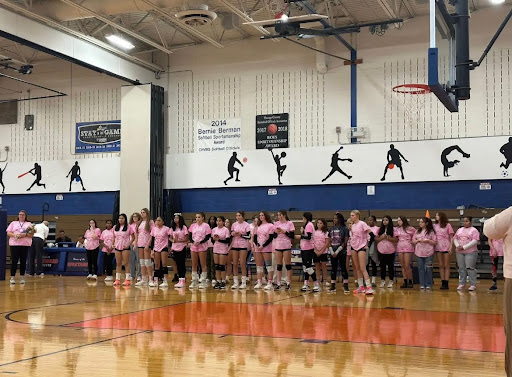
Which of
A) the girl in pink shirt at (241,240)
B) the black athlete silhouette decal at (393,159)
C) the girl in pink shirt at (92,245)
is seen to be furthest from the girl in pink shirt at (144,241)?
the black athlete silhouette decal at (393,159)

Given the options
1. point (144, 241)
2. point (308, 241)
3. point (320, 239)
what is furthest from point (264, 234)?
point (144, 241)

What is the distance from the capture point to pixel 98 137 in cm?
2355

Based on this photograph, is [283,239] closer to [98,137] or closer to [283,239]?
[283,239]

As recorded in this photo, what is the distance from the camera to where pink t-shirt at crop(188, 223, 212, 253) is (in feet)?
47.9

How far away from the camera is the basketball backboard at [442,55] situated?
8461 millimetres

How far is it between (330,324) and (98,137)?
1711 centimetres


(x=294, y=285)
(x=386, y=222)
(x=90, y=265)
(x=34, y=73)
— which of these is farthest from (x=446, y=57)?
(x=34, y=73)

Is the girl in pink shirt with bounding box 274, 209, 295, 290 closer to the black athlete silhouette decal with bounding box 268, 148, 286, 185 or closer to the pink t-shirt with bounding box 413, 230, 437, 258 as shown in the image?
the pink t-shirt with bounding box 413, 230, 437, 258

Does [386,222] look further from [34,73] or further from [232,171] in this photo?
[34,73]

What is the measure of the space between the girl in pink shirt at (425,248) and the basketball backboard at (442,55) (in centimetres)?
549

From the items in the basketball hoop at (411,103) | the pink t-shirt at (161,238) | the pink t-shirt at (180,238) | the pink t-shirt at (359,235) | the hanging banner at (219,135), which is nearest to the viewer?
the pink t-shirt at (359,235)

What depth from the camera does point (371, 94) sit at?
65.1 ft

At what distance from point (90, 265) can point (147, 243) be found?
3927mm

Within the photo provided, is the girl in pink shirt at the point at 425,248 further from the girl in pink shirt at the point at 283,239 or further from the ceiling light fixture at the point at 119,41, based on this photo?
the ceiling light fixture at the point at 119,41
